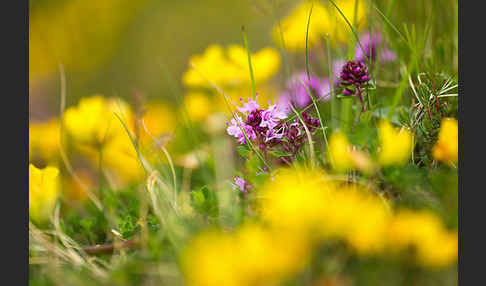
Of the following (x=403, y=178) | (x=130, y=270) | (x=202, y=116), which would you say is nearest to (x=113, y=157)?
(x=202, y=116)

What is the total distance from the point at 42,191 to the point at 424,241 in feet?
3.48

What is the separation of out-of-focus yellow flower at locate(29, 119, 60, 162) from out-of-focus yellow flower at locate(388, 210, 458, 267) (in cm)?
176

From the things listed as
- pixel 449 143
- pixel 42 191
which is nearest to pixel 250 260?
pixel 449 143

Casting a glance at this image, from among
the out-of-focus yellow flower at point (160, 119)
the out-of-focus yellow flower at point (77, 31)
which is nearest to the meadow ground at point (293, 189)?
the out-of-focus yellow flower at point (160, 119)

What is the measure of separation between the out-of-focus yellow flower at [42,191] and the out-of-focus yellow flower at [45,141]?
0.81 metres

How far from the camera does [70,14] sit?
5605mm

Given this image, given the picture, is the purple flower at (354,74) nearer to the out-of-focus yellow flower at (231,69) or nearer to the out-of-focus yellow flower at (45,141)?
the out-of-focus yellow flower at (231,69)

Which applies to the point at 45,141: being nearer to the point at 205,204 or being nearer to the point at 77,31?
the point at 205,204

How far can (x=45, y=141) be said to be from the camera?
2.27 metres

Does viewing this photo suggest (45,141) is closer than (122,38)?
Yes

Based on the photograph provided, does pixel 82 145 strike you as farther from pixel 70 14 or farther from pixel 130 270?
pixel 70 14

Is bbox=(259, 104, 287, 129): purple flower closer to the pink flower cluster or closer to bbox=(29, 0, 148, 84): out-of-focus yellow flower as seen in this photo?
the pink flower cluster

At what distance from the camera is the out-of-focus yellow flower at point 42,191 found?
132 centimetres

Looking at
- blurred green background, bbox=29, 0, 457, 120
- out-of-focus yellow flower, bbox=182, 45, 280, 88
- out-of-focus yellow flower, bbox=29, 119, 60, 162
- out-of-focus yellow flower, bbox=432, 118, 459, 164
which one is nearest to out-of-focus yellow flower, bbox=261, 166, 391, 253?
out-of-focus yellow flower, bbox=432, 118, 459, 164
